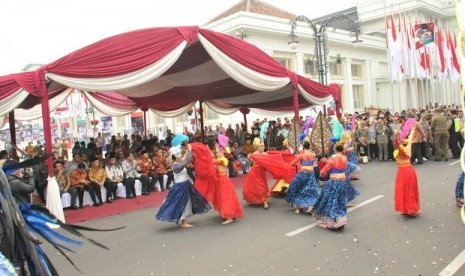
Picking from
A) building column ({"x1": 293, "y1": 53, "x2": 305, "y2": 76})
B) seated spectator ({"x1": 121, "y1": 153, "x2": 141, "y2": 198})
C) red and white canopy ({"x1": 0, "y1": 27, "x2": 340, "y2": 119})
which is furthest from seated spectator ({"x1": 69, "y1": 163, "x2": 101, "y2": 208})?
building column ({"x1": 293, "y1": 53, "x2": 305, "y2": 76})

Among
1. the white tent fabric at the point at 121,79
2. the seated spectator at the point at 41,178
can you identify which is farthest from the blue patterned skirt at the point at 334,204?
the seated spectator at the point at 41,178

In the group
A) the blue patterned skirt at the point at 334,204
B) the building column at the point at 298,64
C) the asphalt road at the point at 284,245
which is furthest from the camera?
the building column at the point at 298,64

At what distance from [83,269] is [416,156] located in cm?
1066

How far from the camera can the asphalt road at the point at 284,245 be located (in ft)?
14.7

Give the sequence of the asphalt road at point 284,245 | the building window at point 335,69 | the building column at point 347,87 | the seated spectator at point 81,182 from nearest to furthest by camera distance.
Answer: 1. the asphalt road at point 284,245
2. the seated spectator at point 81,182
3. the building window at point 335,69
4. the building column at point 347,87

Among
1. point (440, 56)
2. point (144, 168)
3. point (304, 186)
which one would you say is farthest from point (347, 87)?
point (304, 186)

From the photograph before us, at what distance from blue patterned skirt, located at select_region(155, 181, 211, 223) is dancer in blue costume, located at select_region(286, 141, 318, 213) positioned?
1.69m

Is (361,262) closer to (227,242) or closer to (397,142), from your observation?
(227,242)

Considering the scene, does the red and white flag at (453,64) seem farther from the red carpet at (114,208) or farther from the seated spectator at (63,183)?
the seated spectator at (63,183)

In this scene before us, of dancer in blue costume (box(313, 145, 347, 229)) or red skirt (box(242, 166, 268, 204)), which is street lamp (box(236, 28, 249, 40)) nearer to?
red skirt (box(242, 166, 268, 204))

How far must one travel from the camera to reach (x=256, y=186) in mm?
7812

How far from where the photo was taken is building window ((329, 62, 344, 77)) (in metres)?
32.6

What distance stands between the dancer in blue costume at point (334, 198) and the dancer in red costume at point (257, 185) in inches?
70.2

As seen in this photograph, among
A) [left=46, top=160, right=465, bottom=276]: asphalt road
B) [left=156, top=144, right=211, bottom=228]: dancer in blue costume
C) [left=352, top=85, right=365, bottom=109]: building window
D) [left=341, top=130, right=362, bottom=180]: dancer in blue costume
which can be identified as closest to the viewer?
[left=46, top=160, right=465, bottom=276]: asphalt road
